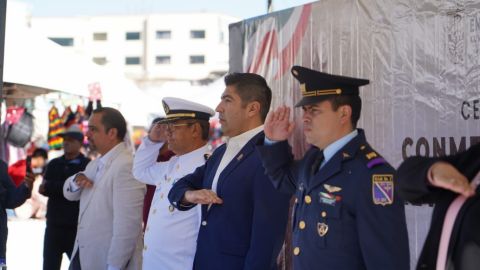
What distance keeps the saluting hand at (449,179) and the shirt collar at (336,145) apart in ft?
3.30

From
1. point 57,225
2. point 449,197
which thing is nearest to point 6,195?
point 57,225

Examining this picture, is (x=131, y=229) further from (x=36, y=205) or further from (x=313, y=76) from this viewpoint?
(x=36, y=205)

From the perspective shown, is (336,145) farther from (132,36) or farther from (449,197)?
(132,36)

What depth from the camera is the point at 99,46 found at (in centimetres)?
8262

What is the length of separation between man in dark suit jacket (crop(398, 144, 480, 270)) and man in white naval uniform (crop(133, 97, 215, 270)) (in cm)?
222

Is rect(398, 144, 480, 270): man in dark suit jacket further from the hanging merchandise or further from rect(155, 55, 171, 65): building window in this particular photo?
rect(155, 55, 171, 65): building window

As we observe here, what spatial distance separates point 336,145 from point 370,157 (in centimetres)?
18

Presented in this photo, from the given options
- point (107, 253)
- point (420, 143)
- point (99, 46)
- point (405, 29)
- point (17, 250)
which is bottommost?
point (17, 250)

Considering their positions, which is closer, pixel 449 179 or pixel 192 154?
pixel 449 179

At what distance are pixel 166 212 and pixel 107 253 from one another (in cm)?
114

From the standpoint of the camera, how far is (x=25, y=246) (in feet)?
39.7

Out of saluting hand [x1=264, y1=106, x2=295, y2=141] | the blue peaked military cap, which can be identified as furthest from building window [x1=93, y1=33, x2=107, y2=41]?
the blue peaked military cap

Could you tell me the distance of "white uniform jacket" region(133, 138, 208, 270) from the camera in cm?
430

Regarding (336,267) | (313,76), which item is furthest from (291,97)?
(336,267)
